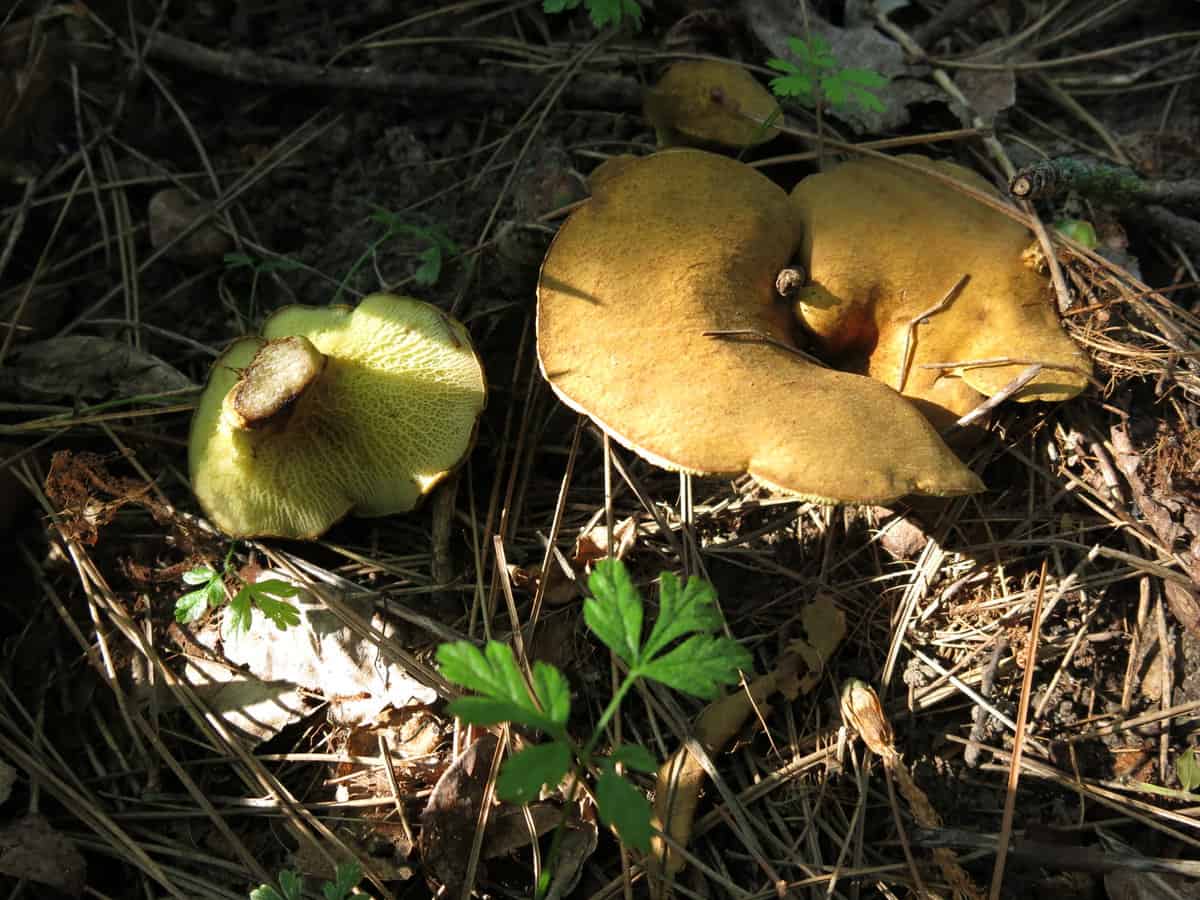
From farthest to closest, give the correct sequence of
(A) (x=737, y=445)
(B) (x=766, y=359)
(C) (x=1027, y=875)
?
(B) (x=766, y=359) → (C) (x=1027, y=875) → (A) (x=737, y=445)

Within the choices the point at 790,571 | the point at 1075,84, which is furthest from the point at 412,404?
the point at 1075,84

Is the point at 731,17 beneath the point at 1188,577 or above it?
above

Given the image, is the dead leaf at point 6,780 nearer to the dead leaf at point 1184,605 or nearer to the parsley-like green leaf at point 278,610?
the parsley-like green leaf at point 278,610

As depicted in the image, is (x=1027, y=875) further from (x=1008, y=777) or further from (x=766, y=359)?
(x=766, y=359)

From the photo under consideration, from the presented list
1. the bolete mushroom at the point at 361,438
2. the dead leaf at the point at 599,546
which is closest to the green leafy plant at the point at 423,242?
the bolete mushroom at the point at 361,438

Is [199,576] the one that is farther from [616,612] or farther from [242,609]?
Result: [616,612]
